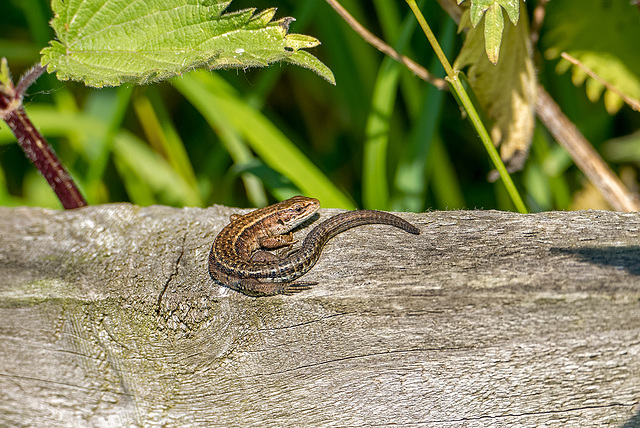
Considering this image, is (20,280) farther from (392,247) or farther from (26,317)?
(392,247)

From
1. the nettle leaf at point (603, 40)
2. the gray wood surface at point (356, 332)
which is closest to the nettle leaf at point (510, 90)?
the nettle leaf at point (603, 40)

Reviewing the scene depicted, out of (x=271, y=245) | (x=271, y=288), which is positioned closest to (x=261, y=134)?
(x=271, y=245)

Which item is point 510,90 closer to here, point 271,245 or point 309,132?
point 271,245

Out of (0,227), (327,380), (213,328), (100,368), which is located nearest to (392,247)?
(327,380)

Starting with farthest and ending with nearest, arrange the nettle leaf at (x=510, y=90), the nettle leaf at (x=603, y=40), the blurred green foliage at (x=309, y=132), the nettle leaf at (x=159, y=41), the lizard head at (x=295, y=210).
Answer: the blurred green foliage at (x=309, y=132)
the nettle leaf at (x=603, y=40)
the lizard head at (x=295, y=210)
the nettle leaf at (x=510, y=90)
the nettle leaf at (x=159, y=41)

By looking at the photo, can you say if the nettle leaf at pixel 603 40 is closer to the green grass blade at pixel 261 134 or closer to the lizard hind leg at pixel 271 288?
the green grass blade at pixel 261 134

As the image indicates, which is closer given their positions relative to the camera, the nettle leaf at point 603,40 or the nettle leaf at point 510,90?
the nettle leaf at point 510,90
